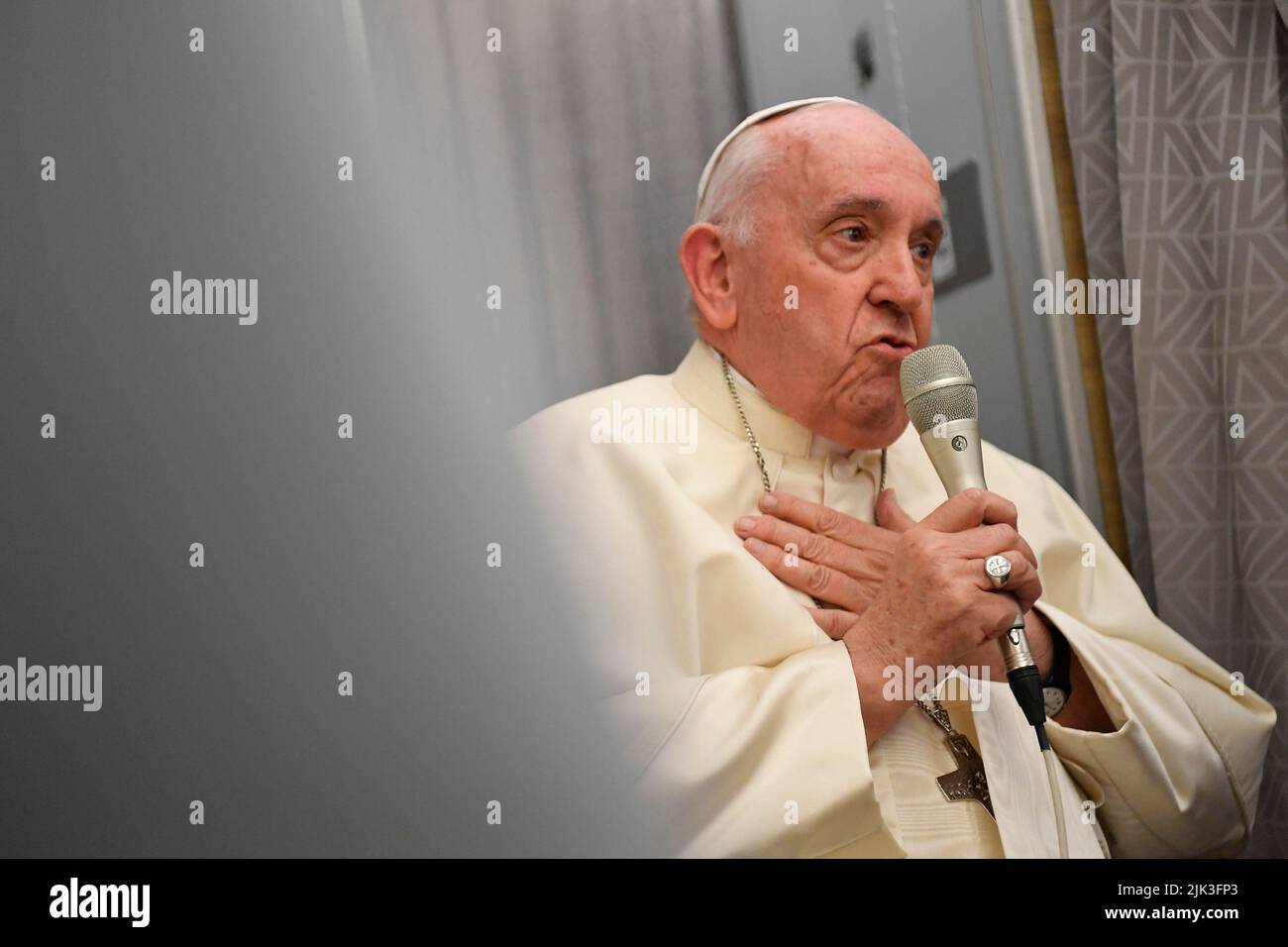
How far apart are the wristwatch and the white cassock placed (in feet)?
0.11

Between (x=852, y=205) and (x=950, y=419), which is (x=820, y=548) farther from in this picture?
(x=852, y=205)

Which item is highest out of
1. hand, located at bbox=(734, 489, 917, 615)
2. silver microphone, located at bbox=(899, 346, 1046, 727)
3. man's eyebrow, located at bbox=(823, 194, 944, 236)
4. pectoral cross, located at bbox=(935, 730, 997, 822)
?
man's eyebrow, located at bbox=(823, 194, 944, 236)

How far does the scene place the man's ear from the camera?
1.70 metres

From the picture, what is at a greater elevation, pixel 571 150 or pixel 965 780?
pixel 571 150

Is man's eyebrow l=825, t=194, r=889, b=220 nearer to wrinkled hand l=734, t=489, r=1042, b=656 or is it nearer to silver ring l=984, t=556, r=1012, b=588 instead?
wrinkled hand l=734, t=489, r=1042, b=656

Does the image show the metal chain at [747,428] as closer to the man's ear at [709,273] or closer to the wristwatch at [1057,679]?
the man's ear at [709,273]

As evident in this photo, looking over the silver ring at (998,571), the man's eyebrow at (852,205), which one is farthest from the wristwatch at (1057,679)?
the man's eyebrow at (852,205)

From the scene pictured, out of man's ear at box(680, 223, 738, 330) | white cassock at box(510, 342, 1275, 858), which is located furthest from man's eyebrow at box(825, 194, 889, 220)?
white cassock at box(510, 342, 1275, 858)

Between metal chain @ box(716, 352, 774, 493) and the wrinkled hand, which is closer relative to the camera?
the wrinkled hand

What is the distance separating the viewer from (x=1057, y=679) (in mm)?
1664

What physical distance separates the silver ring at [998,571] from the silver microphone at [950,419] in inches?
1.6

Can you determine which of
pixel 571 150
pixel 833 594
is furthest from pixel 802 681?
pixel 571 150

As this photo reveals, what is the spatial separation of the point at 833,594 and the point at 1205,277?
82 centimetres

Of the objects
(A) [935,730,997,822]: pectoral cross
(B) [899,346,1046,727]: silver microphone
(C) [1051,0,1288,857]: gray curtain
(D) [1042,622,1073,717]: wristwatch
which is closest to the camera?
(B) [899,346,1046,727]: silver microphone
